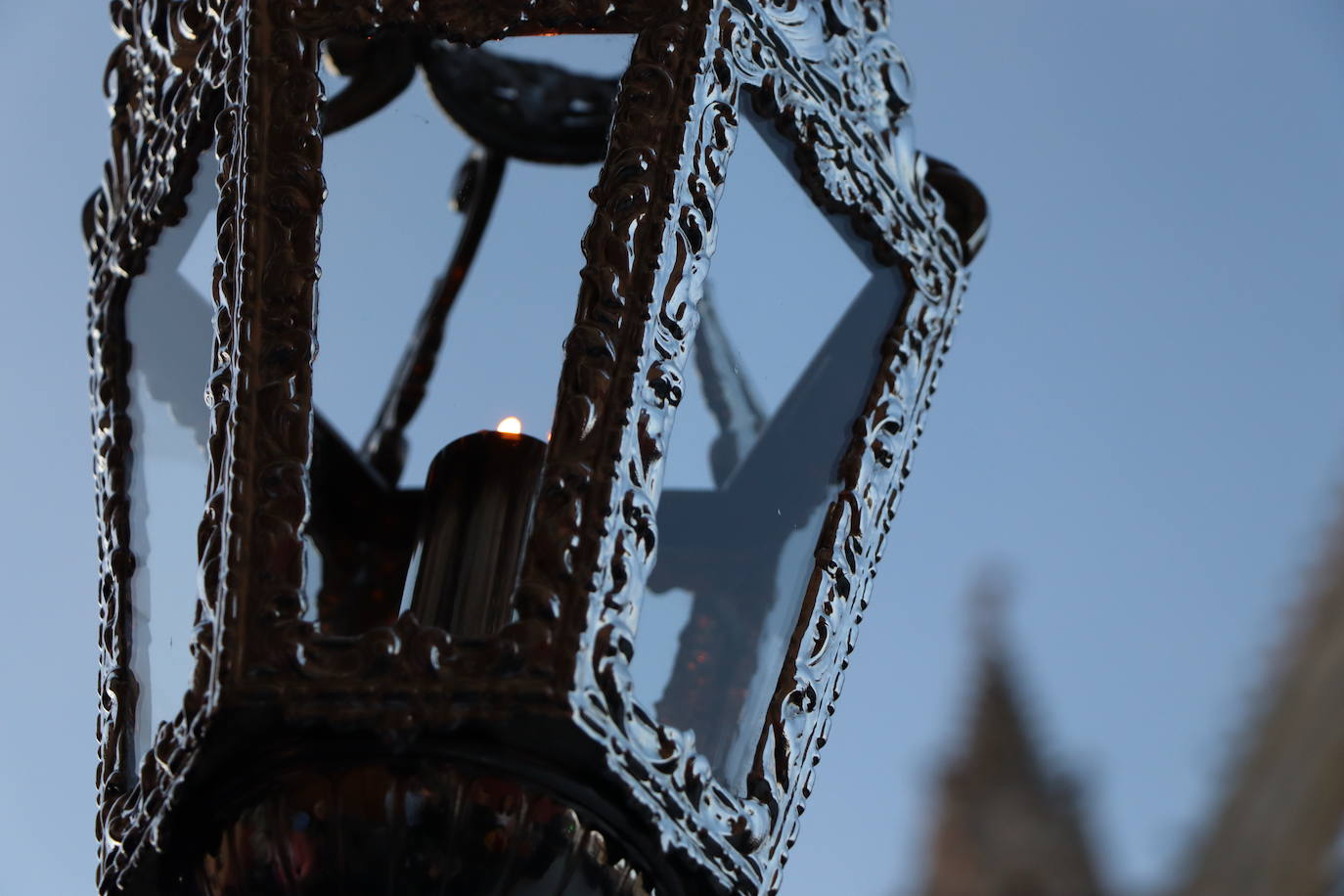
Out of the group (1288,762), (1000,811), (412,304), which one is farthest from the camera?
(1000,811)

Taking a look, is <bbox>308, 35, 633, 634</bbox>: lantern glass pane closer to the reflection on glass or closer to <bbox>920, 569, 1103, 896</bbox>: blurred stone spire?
the reflection on glass

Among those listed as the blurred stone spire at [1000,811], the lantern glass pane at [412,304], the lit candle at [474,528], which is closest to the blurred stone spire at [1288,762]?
the blurred stone spire at [1000,811]

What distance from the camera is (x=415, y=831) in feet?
1.66

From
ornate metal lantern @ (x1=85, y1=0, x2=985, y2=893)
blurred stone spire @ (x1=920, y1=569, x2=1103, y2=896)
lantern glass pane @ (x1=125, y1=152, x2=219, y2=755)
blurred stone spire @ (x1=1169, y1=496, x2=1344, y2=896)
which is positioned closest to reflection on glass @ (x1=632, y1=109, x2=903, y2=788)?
ornate metal lantern @ (x1=85, y1=0, x2=985, y2=893)

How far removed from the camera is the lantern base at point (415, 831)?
0.50 metres

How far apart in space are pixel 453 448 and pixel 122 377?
13 centimetres

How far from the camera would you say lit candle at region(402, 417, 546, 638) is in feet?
1.89

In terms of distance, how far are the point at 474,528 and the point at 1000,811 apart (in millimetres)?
4977

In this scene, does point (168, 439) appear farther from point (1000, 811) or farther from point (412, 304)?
point (1000, 811)

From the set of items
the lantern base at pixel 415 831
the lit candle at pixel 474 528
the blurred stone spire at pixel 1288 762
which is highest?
the lit candle at pixel 474 528

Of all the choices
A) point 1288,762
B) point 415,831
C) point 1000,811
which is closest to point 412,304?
point 415,831

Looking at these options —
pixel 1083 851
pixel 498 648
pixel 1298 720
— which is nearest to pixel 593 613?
pixel 498 648

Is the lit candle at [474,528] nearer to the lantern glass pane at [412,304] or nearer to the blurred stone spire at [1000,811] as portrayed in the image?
the lantern glass pane at [412,304]

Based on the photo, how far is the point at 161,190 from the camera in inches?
26.1
